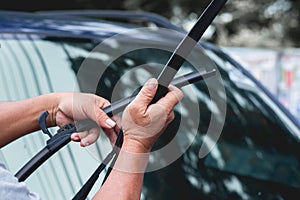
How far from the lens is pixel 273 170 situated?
246 centimetres

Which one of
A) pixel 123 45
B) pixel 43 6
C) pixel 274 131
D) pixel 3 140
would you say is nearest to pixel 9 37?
pixel 123 45

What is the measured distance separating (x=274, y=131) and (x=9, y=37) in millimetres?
1078

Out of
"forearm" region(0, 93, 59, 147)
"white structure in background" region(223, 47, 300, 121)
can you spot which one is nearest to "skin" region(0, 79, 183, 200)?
"forearm" region(0, 93, 59, 147)

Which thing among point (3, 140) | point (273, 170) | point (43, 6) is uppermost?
point (273, 170)

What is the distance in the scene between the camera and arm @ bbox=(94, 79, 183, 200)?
1407mm

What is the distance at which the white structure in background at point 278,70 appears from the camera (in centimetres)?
799

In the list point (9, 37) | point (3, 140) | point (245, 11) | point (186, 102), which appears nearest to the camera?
point (3, 140)

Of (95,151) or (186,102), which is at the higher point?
(186,102)

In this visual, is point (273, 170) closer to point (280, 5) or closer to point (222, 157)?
point (222, 157)

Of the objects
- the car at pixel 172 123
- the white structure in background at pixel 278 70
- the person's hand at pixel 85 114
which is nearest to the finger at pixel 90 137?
the person's hand at pixel 85 114

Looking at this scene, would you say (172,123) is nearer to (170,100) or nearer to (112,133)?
(112,133)

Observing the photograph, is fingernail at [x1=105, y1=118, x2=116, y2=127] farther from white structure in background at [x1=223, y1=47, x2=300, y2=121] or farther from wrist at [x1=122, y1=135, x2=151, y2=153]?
white structure in background at [x1=223, y1=47, x2=300, y2=121]

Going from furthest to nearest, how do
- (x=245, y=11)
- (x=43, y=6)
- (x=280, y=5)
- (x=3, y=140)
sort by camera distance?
(x=280, y=5) < (x=245, y=11) < (x=43, y=6) < (x=3, y=140)

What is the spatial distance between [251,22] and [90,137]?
40.8 feet
